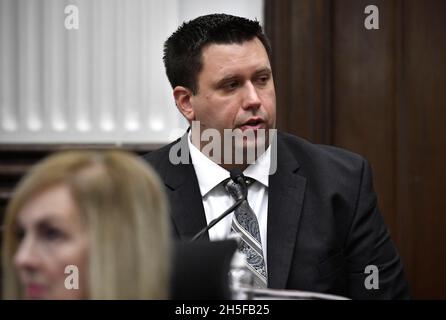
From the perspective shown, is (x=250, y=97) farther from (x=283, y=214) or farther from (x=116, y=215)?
(x=116, y=215)

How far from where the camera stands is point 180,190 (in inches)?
74.2

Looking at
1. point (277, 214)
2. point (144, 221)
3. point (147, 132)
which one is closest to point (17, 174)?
point (147, 132)

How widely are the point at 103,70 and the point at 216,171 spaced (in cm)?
108

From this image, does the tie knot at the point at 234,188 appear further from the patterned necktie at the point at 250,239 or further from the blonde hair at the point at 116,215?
the blonde hair at the point at 116,215

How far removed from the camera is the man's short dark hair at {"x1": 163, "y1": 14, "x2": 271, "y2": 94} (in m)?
1.99

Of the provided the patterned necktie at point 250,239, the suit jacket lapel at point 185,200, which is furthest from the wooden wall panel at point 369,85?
the patterned necktie at point 250,239

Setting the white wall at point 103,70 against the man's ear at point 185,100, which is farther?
the white wall at point 103,70

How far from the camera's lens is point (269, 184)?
1.87 m

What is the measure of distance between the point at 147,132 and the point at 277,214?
1.13 meters

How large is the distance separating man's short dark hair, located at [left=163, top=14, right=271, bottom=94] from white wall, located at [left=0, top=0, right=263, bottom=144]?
2.12 feet

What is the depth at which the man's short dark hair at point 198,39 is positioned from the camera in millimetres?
1988

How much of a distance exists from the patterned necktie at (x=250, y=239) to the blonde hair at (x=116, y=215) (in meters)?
0.71

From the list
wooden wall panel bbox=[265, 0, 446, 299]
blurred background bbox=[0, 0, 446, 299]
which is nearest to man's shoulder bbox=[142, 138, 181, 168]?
blurred background bbox=[0, 0, 446, 299]
